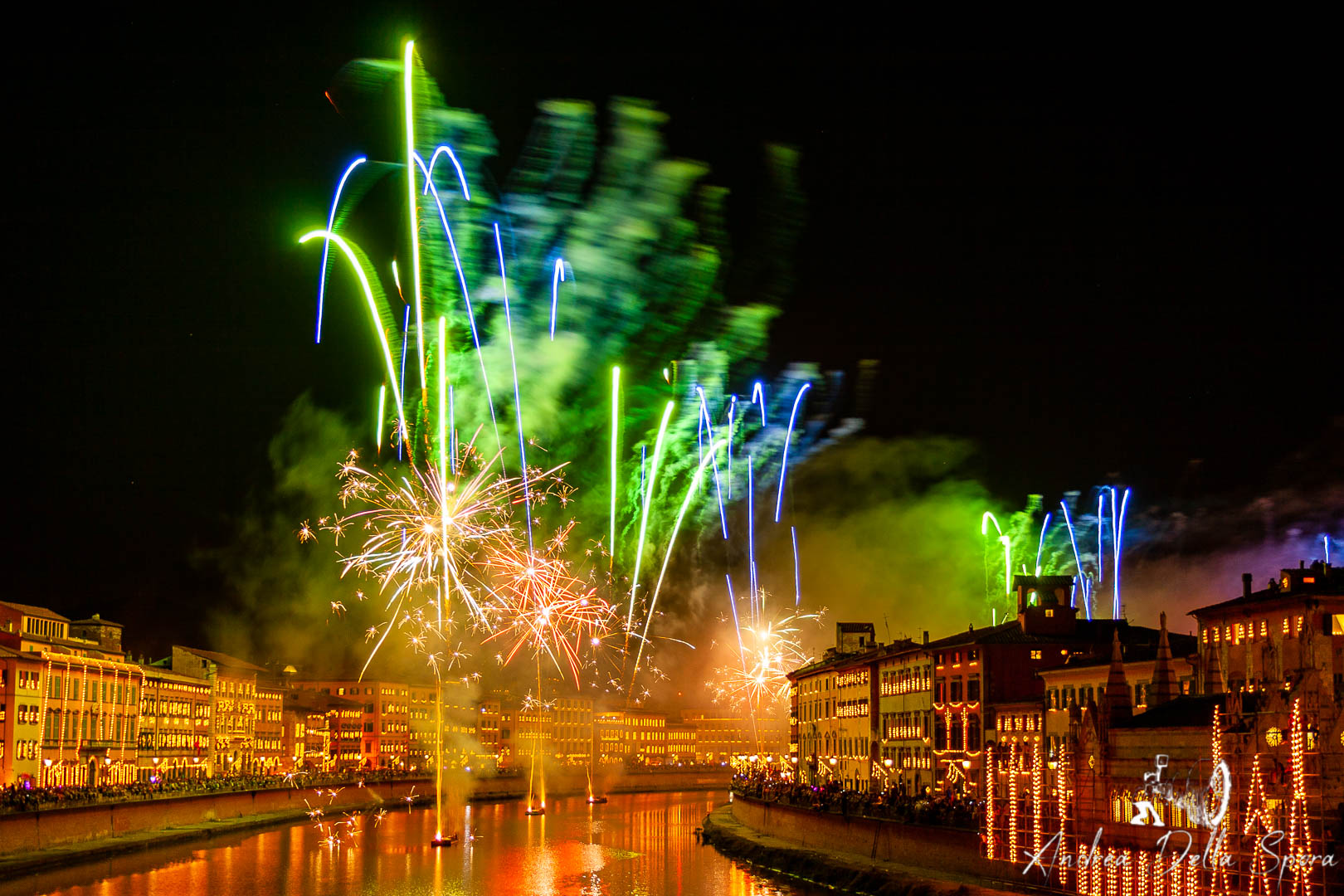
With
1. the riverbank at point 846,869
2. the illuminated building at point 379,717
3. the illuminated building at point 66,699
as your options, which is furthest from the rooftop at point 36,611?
the illuminated building at point 379,717

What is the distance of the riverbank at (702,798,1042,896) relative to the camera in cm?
4522

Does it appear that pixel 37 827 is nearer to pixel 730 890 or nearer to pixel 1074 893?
pixel 730 890

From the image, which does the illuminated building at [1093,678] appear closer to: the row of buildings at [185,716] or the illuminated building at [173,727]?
the row of buildings at [185,716]

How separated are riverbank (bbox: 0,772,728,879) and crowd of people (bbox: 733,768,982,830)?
31.4 meters

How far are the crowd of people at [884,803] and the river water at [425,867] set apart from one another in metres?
4.26

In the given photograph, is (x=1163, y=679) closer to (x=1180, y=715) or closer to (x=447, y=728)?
(x=1180, y=715)

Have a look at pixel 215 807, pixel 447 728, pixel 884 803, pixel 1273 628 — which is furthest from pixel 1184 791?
pixel 447 728

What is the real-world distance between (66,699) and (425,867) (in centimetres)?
3075

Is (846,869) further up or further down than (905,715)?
further down

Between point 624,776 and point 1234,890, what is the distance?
143 m

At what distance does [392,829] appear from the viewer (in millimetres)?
93062

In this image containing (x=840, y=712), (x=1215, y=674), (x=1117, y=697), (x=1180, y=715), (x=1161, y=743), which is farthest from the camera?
(x=840, y=712)

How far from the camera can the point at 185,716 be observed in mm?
114188

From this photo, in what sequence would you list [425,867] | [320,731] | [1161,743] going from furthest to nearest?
[320,731]
[425,867]
[1161,743]
